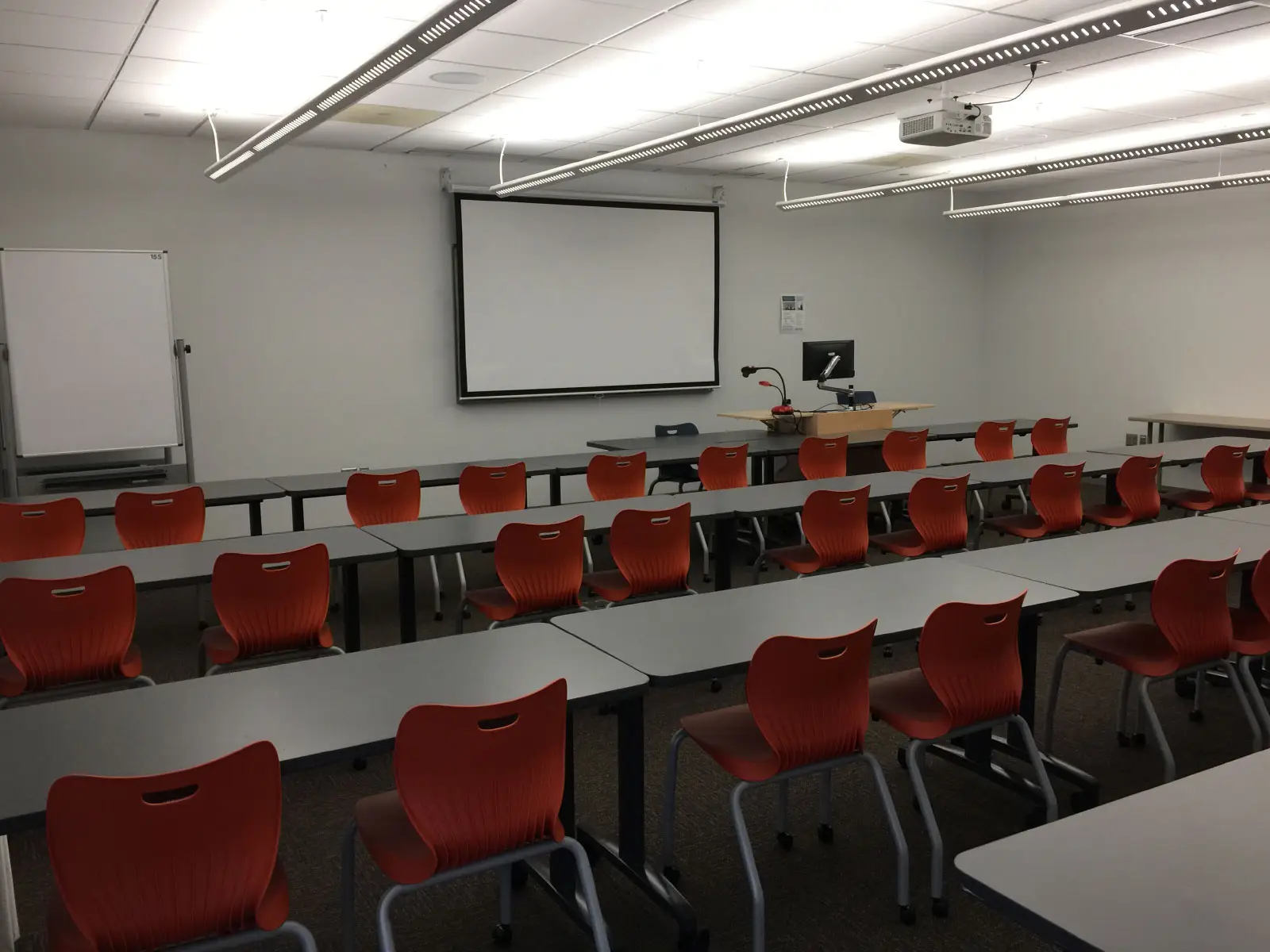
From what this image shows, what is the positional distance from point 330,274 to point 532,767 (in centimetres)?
665

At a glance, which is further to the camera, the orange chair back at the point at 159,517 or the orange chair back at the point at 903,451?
the orange chair back at the point at 903,451

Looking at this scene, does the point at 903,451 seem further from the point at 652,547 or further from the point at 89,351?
the point at 89,351

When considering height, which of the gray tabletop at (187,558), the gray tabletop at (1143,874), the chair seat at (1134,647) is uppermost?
the gray tabletop at (187,558)

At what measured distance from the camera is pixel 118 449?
705 centimetres

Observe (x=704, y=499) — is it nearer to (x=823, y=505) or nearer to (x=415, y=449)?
(x=823, y=505)

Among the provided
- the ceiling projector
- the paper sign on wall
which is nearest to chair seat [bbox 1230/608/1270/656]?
the ceiling projector

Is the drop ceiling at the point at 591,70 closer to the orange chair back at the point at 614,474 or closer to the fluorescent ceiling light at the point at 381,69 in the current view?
the fluorescent ceiling light at the point at 381,69

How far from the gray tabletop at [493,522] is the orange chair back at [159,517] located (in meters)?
1.07

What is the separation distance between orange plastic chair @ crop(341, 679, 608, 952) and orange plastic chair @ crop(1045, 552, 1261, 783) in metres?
2.10

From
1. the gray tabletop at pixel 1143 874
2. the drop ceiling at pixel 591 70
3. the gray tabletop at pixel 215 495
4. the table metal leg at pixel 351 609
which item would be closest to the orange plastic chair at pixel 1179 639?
the gray tabletop at pixel 1143 874

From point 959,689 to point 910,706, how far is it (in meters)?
0.22

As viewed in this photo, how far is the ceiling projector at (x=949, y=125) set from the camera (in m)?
5.60

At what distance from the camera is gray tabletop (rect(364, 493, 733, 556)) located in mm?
4180

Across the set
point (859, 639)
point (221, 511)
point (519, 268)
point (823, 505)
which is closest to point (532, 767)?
point (859, 639)
